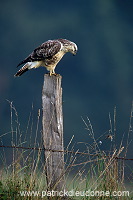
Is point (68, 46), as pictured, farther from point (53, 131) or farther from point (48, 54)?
point (53, 131)

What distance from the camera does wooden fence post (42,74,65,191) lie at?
4.04m

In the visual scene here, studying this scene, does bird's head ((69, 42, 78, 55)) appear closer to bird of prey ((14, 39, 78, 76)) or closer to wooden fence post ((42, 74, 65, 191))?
bird of prey ((14, 39, 78, 76))

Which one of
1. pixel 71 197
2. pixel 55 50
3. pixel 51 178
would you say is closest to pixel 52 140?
pixel 51 178

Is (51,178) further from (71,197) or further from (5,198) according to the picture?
(5,198)

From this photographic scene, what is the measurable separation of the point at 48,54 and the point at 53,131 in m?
2.63

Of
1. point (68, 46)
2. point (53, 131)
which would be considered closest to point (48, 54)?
point (68, 46)

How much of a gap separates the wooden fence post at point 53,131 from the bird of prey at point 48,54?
2.12m

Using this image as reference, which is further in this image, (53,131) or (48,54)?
(48,54)

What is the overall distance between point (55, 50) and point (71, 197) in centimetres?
333

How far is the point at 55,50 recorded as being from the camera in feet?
20.9

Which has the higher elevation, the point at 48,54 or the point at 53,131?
the point at 48,54

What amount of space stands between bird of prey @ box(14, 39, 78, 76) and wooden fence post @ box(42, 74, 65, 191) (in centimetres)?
212

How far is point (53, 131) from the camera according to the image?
4.14m

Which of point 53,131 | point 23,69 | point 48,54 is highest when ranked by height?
point 48,54
